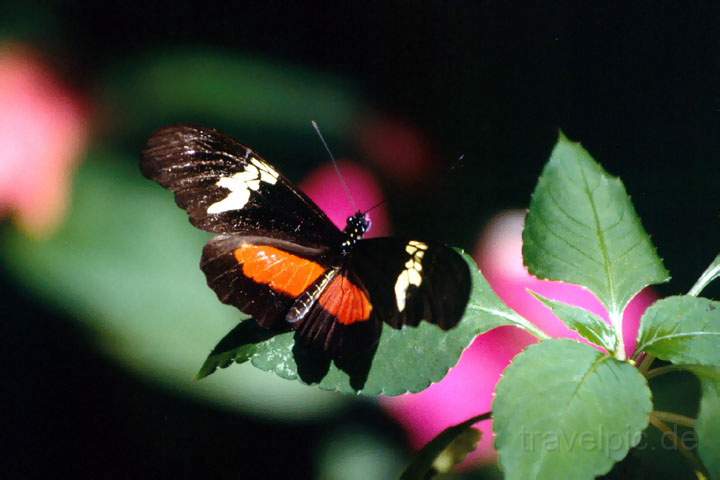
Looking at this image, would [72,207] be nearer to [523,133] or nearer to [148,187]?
[148,187]

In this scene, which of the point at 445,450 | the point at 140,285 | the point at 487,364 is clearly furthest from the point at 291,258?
the point at 140,285

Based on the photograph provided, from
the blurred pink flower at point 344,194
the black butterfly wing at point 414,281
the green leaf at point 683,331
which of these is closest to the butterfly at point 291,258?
the black butterfly wing at point 414,281

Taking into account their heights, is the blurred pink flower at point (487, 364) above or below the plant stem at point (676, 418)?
below

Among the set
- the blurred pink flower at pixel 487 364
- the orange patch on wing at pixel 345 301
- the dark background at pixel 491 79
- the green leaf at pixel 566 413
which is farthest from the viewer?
the dark background at pixel 491 79

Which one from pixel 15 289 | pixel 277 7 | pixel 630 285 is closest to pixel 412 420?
pixel 630 285

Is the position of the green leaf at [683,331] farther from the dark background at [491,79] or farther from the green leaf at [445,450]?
the dark background at [491,79]

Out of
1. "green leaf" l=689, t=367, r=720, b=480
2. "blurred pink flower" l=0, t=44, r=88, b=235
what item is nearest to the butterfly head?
"green leaf" l=689, t=367, r=720, b=480

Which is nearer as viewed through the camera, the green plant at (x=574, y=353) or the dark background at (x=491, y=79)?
the green plant at (x=574, y=353)

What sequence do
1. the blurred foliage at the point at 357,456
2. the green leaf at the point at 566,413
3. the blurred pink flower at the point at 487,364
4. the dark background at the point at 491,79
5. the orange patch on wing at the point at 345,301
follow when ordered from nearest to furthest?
the green leaf at the point at 566,413, the orange patch on wing at the point at 345,301, the blurred pink flower at the point at 487,364, the blurred foliage at the point at 357,456, the dark background at the point at 491,79
